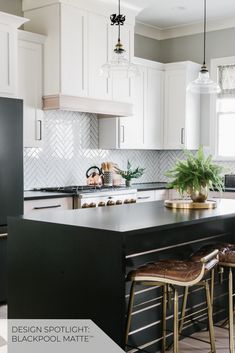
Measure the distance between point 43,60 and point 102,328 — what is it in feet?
11.1

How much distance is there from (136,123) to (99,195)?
140 cm

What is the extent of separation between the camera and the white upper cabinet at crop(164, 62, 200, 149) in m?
6.85

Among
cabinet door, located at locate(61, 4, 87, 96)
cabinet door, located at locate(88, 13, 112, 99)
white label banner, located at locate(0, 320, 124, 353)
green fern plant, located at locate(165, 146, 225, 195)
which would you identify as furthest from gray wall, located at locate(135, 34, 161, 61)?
white label banner, located at locate(0, 320, 124, 353)

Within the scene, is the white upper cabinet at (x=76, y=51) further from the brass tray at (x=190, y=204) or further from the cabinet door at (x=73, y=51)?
the brass tray at (x=190, y=204)

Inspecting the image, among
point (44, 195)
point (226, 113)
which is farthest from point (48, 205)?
point (226, 113)

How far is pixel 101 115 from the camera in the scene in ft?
21.0

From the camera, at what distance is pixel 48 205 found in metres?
5.04

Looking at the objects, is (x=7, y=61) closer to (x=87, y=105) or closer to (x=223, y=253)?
(x=87, y=105)

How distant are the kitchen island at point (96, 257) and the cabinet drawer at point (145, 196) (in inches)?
93.5

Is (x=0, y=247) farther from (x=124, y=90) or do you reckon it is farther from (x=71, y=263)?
(x=124, y=90)

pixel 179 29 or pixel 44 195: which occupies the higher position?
pixel 179 29

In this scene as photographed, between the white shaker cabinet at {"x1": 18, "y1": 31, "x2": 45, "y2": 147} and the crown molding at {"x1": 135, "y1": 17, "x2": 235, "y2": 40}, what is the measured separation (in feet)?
6.77

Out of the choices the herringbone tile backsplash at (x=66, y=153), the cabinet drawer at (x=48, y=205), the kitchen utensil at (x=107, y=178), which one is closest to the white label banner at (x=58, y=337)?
the cabinet drawer at (x=48, y=205)

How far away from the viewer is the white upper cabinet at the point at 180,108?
6.85m
